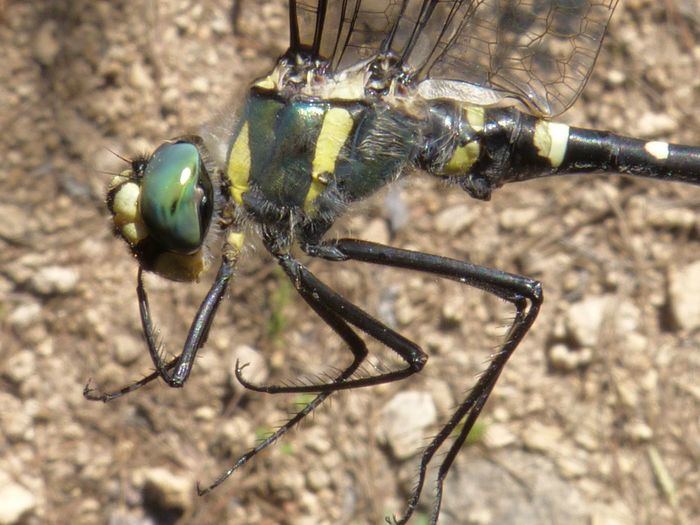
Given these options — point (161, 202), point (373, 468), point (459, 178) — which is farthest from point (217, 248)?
point (373, 468)

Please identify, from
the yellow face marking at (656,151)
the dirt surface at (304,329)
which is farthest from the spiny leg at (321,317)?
the yellow face marking at (656,151)

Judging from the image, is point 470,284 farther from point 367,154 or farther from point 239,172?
point 239,172

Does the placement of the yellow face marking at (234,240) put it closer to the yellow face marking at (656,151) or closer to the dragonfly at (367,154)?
the dragonfly at (367,154)

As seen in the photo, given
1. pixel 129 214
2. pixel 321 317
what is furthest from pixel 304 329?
pixel 129 214

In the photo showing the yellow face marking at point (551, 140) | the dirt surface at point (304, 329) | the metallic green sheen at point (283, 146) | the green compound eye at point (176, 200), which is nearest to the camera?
the green compound eye at point (176, 200)

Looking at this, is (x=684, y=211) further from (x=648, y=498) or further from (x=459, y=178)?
(x=459, y=178)

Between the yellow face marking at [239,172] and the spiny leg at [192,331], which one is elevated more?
the yellow face marking at [239,172]

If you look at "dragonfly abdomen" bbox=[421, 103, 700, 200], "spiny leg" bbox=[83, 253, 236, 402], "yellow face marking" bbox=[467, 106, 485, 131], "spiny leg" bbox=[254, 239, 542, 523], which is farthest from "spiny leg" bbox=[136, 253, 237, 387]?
"yellow face marking" bbox=[467, 106, 485, 131]
